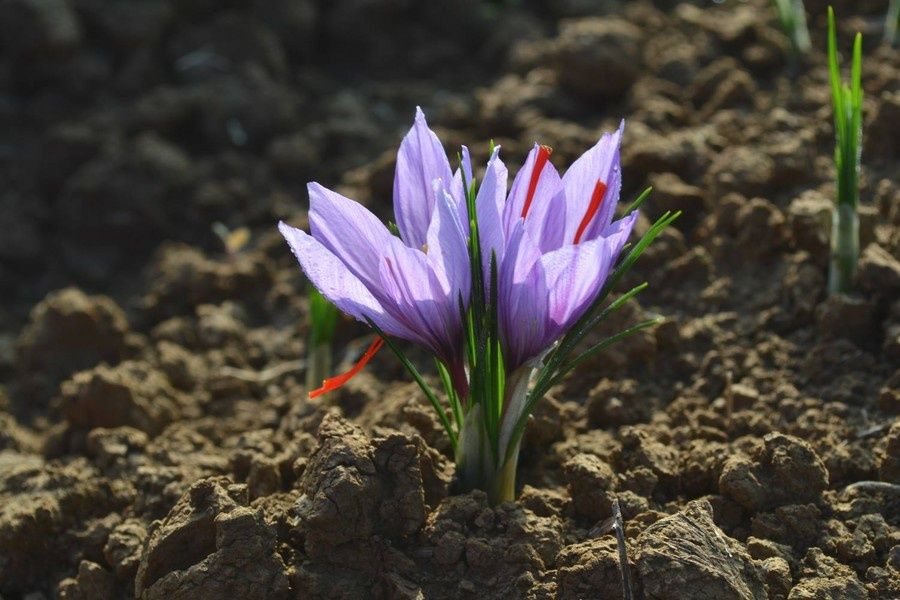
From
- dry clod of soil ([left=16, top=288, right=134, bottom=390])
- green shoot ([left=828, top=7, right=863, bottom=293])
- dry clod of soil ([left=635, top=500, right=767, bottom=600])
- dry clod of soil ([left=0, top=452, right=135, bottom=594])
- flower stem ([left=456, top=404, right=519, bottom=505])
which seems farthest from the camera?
dry clod of soil ([left=16, top=288, right=134, bottom=390])

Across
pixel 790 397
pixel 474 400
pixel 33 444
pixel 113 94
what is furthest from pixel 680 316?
pixel 113 94

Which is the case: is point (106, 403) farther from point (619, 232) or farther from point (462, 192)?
point (619, 232)

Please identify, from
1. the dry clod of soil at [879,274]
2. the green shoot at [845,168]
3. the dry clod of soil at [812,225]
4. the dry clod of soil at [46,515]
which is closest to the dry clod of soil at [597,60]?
the dry clod of soil at [812,225]

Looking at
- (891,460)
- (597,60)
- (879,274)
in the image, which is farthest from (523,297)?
(597,60)

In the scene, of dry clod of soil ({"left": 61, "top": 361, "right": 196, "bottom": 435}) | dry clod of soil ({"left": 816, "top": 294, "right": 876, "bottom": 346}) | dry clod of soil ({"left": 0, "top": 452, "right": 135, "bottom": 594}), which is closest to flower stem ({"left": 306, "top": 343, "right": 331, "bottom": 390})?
dry clod of soil ({"left": 61, "top": 361, "right": 196, "bottom": 435})

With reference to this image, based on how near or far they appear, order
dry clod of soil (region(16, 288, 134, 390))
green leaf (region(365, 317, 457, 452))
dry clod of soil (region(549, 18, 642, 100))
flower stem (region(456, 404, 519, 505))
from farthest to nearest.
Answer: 1. dry clod of soil (region(549, 18, 642, 100))
2. dry clod of soil (region(16, 288, 134, 390))
3. flower stem (region(456, 404, 519, 505))
4. green leaf (region(365, 317, 457, 452))

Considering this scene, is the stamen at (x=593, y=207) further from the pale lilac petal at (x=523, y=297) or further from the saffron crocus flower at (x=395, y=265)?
the saffron crocus flower at (x=395, y=265)

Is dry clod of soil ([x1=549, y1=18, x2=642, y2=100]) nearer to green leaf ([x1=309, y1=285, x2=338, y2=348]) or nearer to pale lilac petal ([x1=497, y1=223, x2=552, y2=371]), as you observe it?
green leaf ([x1=309, y1=285, x2=338, y2=348])
